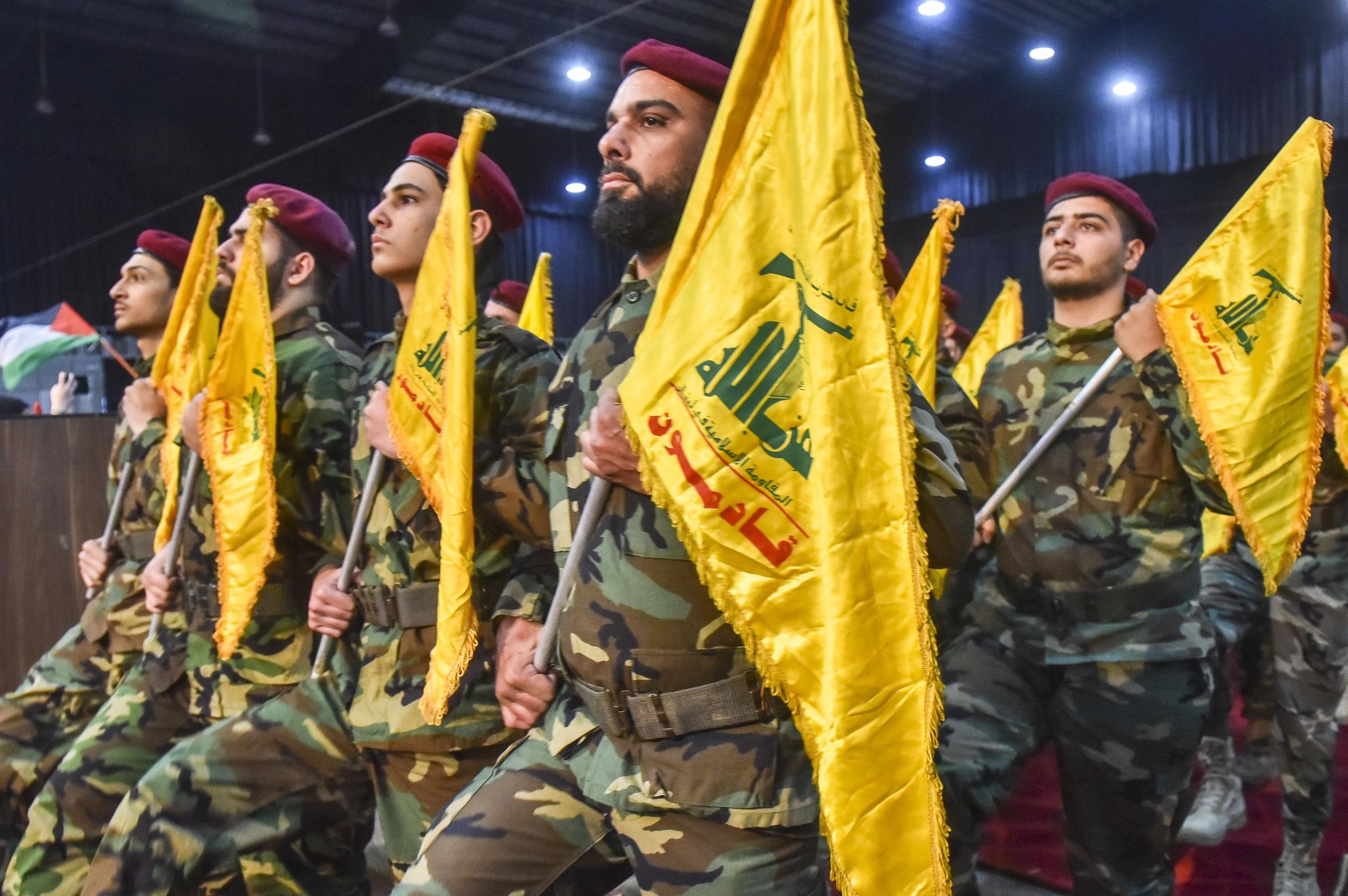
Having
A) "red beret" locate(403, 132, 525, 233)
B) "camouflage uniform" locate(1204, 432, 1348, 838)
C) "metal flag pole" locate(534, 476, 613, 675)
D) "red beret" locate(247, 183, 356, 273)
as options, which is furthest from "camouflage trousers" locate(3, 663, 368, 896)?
"camouflage uniform" locate(1204, 432, 1348, 838)

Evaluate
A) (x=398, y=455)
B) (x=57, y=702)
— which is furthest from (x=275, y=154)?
(x=398, y=455)

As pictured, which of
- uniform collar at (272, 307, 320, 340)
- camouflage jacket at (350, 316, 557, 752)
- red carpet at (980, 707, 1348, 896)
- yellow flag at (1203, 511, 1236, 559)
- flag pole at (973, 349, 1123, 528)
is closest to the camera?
camouflage jacket at (350, 316, 557, 752)

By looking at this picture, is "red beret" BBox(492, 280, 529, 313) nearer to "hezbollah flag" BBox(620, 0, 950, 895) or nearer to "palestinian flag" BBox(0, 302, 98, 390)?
"palestinian flag" BBox(0, 302, 98, 390)

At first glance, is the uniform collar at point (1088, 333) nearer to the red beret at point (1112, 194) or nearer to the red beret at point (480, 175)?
the red beret at point (1112, 194)

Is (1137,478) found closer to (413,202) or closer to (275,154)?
(413,202)

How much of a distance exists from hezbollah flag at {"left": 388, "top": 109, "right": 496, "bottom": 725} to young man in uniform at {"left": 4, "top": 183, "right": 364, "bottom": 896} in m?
0.54

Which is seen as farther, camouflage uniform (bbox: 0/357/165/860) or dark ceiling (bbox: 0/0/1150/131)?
dark ceiling (bbox: 0/0/1150/131)

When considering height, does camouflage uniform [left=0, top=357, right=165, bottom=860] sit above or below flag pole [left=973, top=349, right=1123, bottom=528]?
below

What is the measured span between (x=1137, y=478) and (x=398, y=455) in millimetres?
1610

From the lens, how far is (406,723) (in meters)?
1.94

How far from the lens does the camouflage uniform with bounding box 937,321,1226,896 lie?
2289mm

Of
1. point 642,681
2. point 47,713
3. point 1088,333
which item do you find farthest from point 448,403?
point 47,713

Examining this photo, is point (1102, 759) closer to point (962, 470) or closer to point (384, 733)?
point (962, 470)

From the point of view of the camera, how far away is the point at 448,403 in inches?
70.0
